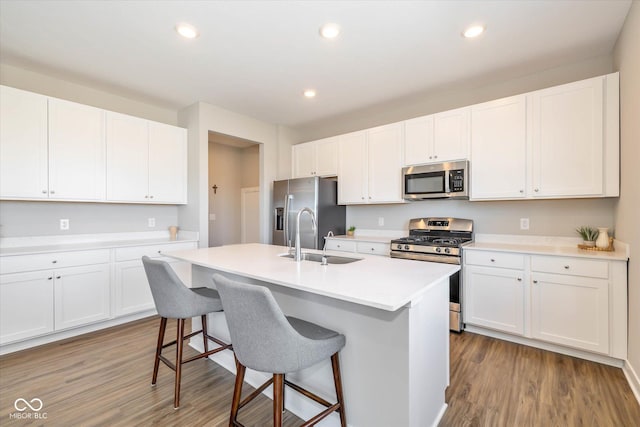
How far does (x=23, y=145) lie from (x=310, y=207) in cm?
305

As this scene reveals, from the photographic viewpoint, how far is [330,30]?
236 centimetres

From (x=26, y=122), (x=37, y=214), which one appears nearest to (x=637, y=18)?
(x=26, y=122)

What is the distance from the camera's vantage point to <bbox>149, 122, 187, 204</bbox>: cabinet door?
3738mm

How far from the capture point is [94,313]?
3045mm

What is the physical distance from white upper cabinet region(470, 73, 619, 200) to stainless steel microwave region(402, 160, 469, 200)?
0.37ft

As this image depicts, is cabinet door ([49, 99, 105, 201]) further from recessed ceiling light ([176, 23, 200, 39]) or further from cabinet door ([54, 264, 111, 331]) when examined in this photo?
recessed ceiling light ([176, 23, 200, 39])

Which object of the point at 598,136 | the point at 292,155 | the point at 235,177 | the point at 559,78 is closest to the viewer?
the point at 598,136

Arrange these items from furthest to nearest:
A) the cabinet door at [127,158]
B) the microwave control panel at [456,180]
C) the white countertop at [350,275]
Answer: the cabinet door at [127,158] → the microwave control panel at [456,180] → the white countertop at [350,275]

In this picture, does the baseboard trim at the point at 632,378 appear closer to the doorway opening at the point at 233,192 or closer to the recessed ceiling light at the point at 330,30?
the recessed ceiling light at the point at 330,30

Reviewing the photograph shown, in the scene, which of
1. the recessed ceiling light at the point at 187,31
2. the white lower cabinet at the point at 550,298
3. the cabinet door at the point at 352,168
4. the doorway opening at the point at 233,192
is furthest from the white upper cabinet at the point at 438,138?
the doorway opening at the point at 233,192

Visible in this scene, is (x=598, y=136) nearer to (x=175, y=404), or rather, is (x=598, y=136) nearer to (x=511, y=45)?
(x=511, y=45)

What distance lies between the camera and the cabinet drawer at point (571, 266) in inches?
90.7

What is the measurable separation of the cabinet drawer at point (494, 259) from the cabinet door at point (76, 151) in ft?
13.2

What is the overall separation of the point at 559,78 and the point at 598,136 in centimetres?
85
